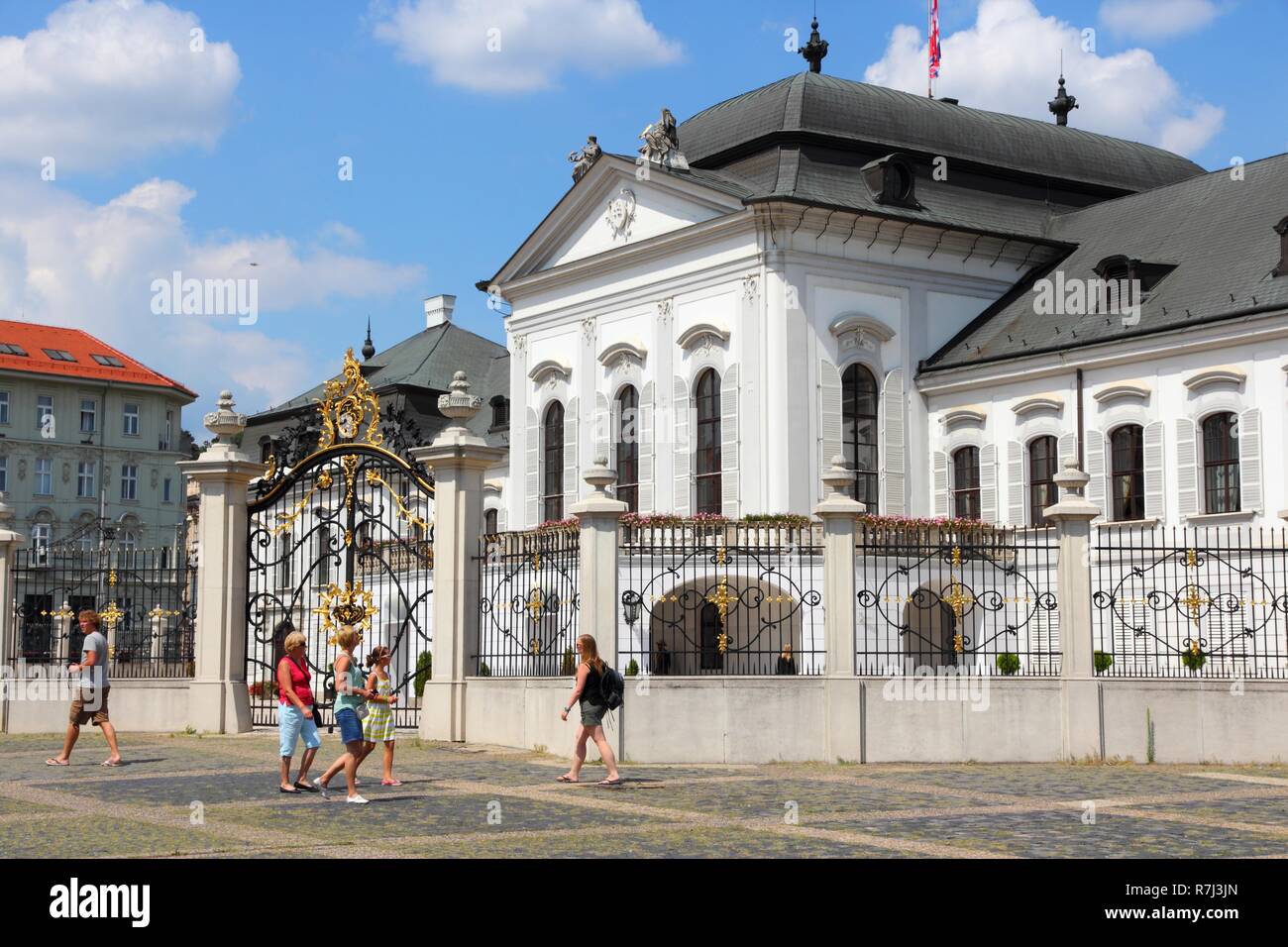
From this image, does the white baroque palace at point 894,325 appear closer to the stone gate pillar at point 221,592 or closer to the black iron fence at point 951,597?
the black iron fence at point 951,597

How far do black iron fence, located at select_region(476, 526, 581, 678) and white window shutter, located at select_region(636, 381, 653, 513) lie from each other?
18335 millimetres

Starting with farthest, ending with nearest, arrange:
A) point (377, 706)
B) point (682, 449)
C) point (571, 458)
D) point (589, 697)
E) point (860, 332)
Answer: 1. point (571, 458)
2. point (682, 449)
3. point (860, 332)
4. point (589, 697)
5. point (377, 706)

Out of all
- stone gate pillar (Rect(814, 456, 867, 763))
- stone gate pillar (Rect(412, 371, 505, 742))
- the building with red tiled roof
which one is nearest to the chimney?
the building with red tiled roof

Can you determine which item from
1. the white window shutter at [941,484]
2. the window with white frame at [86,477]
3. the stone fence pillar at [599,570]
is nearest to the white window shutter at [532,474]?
the white window shutter at [941,484]

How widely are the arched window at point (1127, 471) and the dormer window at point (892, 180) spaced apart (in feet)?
24.2

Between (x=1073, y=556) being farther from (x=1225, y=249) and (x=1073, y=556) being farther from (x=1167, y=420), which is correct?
(x=1225, y=249)

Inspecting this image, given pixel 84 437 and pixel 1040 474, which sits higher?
pixel 84 437

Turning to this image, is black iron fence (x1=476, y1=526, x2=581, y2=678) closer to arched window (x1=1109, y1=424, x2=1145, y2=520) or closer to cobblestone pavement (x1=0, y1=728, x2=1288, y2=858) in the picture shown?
cobblestone pavement (x1=0, y1=728, x2=1288, y2=858)

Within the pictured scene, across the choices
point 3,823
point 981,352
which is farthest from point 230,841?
point 981,352

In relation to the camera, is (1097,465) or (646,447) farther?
(646,447)

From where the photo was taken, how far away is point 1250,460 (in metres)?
31.7

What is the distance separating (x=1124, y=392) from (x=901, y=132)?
989 centimetres

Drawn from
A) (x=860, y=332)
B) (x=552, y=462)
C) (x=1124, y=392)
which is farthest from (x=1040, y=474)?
(x=552, y=462)

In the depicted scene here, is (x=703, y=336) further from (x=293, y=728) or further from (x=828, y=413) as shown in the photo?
(x=293, y=728)
